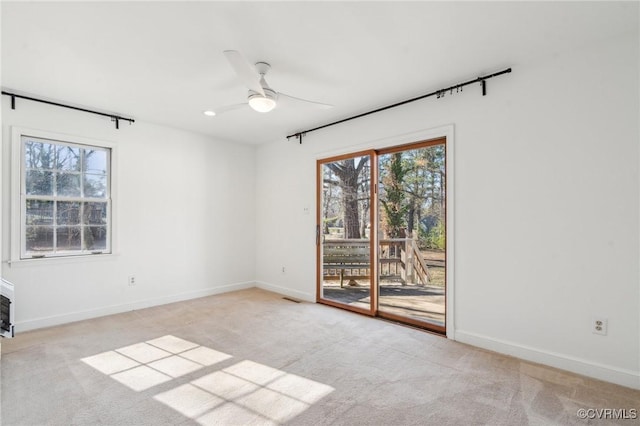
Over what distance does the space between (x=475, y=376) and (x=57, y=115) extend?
5.06 m

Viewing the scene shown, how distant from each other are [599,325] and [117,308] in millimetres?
5084

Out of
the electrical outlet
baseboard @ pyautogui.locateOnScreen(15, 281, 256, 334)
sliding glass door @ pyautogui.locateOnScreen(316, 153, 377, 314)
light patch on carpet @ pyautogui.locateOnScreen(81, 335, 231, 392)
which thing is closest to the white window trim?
baseboard @ pyautogui.locateOnScreen(15, 281, 256, 334)

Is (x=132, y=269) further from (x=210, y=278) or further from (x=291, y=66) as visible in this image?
(x=291, y=66)

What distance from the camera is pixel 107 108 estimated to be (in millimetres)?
3717

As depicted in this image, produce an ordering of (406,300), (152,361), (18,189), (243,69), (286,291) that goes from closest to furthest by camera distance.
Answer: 1. (243,69)
2. (152,361)
3. (18,189)
4. (406,300)
5. (286,291)

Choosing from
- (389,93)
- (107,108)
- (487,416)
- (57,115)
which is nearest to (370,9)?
(389,93)

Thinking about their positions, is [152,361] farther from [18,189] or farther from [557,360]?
[557,360]

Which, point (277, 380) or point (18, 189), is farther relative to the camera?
point (18, 189)

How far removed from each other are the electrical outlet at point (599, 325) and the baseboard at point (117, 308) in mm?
4587

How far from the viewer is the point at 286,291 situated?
4918 mm

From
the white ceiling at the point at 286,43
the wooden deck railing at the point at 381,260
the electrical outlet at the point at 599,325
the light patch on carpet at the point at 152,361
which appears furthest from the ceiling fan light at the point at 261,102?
the electrical outlet at the point at 599,325

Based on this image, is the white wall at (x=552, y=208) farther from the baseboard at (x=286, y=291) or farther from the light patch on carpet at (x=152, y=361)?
the light patch on carpet at (x=152, y=361)

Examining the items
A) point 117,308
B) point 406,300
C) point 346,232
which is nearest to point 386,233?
point 346,232

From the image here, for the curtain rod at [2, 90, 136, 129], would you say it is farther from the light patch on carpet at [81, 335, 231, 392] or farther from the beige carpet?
the light patch on carpet at [81, 335, 231, 392]
